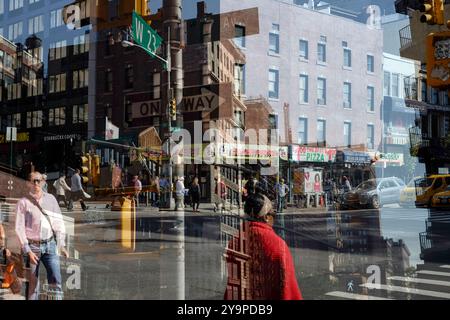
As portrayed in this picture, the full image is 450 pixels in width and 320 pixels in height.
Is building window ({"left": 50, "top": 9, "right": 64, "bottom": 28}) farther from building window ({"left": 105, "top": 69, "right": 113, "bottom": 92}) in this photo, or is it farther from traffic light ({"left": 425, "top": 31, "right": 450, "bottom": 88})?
traffic light ({"left": 425, "top": 31, "right": 450, "bottom": 88})

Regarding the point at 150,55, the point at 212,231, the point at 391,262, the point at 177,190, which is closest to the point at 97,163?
the point at 177,190

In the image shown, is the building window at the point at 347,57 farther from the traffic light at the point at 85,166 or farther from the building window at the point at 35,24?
the building window at the point at 35,24

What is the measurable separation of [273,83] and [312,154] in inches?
38.7

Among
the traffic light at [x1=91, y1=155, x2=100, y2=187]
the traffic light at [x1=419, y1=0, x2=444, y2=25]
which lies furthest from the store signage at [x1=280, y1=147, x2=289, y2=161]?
the traffic light at [x1=419, y1=0, x2=444, y2=25]

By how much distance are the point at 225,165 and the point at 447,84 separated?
4.94m

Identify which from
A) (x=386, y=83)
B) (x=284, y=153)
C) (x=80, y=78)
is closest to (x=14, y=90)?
(x=80, y=78)

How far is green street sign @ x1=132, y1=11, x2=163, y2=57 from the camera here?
6.14 meters


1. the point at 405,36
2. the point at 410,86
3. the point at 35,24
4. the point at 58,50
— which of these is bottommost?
the point at 35,24

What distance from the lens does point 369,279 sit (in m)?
6.34

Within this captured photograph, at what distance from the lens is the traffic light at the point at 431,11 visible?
7902mm

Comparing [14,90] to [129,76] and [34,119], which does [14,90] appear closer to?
[34,119]

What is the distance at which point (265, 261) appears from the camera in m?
2.79

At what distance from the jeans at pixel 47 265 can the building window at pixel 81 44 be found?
5060mm
